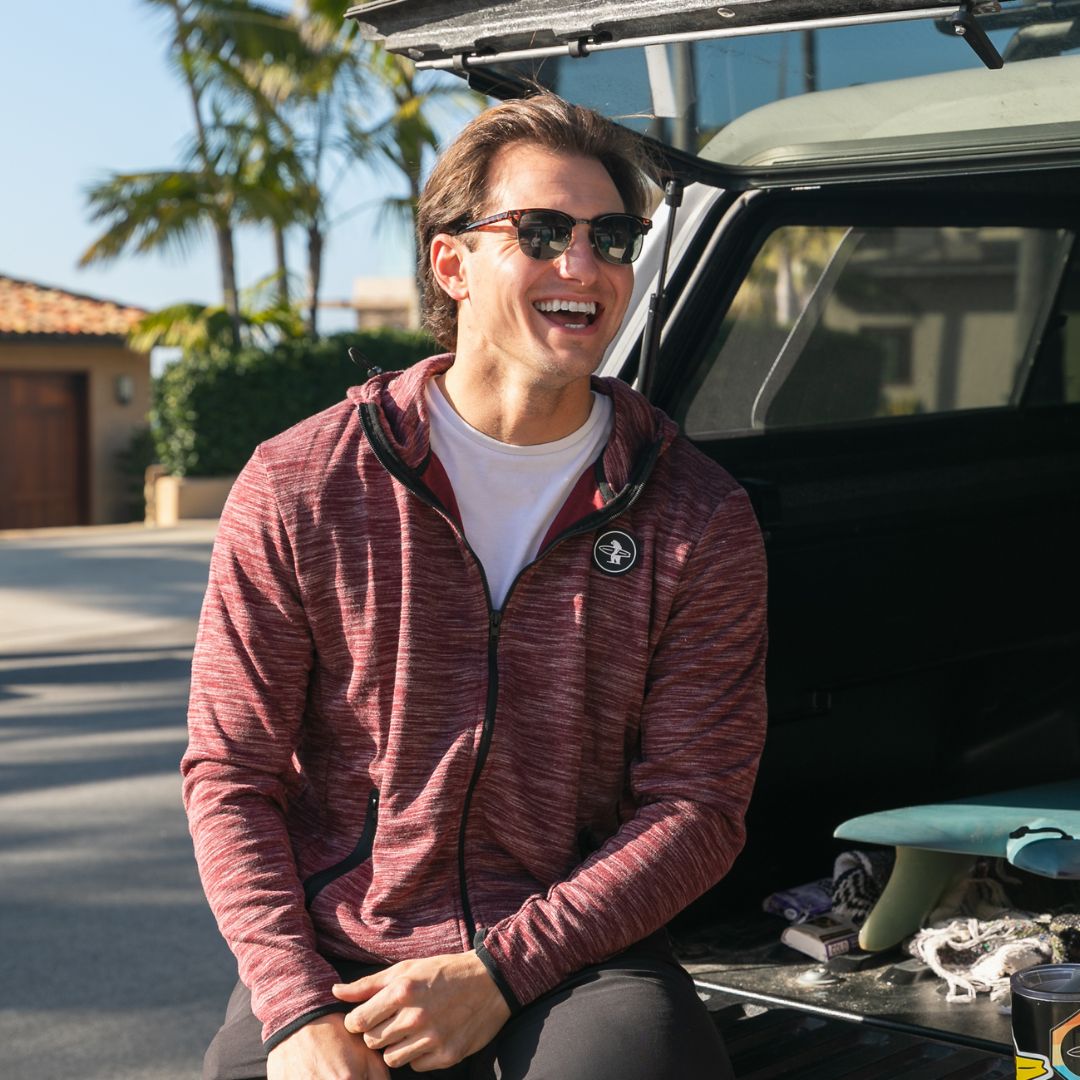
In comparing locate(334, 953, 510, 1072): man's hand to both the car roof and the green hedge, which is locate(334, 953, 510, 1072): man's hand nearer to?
the car roof

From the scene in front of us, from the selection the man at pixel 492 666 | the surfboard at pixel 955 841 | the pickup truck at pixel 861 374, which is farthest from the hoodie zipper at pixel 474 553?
the surfboard at pixel 955 841

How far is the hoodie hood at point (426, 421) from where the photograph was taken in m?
2.44

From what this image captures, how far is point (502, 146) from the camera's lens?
2.50 m

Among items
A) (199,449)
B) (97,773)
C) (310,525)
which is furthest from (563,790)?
(199,449)

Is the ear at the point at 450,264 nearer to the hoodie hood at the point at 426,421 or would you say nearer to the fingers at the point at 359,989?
the hoodie hood at the point at 426,421

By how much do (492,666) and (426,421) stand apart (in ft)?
1.24

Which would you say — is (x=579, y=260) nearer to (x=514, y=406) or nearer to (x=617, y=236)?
(x=617, y=236)

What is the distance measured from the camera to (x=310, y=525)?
7.84 ft

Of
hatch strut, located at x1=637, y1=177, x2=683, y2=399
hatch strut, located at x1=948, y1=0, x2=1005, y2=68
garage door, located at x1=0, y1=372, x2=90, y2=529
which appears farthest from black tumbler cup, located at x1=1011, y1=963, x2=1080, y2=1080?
garage door, located at x1=0, y1=372, x2=90, y2=529

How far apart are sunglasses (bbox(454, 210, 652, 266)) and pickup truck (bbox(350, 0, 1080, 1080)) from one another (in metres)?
0.31

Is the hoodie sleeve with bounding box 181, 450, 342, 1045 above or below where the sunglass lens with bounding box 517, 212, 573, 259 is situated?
below

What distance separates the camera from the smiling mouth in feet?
8.02

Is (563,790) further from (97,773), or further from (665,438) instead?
(97,773)

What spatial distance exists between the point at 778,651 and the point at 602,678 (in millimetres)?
887
